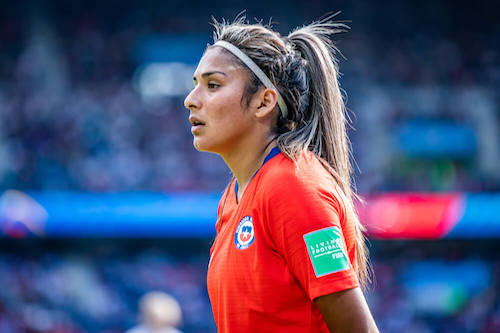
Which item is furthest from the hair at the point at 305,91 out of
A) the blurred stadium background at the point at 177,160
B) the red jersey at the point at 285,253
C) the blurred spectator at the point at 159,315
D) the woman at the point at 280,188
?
the blurred stadium background at the point at 177,160

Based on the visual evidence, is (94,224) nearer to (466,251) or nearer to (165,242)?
(165,242)

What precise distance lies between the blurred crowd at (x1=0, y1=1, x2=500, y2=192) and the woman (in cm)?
1002

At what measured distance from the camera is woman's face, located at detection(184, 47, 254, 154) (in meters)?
1.99

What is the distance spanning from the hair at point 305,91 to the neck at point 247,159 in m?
0.06

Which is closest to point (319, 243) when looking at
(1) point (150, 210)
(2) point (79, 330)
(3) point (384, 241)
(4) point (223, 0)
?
(1) point (150, 210)

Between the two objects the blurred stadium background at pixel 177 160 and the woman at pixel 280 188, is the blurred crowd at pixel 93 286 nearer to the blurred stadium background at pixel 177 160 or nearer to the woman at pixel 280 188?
the blurred stadium background at pixel 177 160

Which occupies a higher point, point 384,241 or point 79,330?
point 384,241

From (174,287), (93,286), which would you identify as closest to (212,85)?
(174,287)

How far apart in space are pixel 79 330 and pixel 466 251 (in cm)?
742

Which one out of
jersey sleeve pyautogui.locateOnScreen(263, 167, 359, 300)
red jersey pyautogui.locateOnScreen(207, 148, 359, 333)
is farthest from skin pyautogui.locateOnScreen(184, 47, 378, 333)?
jersey sleeve pyautogui.locateOnScreen(263, 167, 359, 300)

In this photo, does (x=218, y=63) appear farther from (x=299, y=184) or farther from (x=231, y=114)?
(x=299, y=184)

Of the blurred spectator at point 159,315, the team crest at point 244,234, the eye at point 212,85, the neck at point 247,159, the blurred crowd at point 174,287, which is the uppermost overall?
the blurred crowd at point 174,287

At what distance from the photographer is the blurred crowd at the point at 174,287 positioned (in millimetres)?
11633

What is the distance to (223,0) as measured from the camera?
53.9 feet
